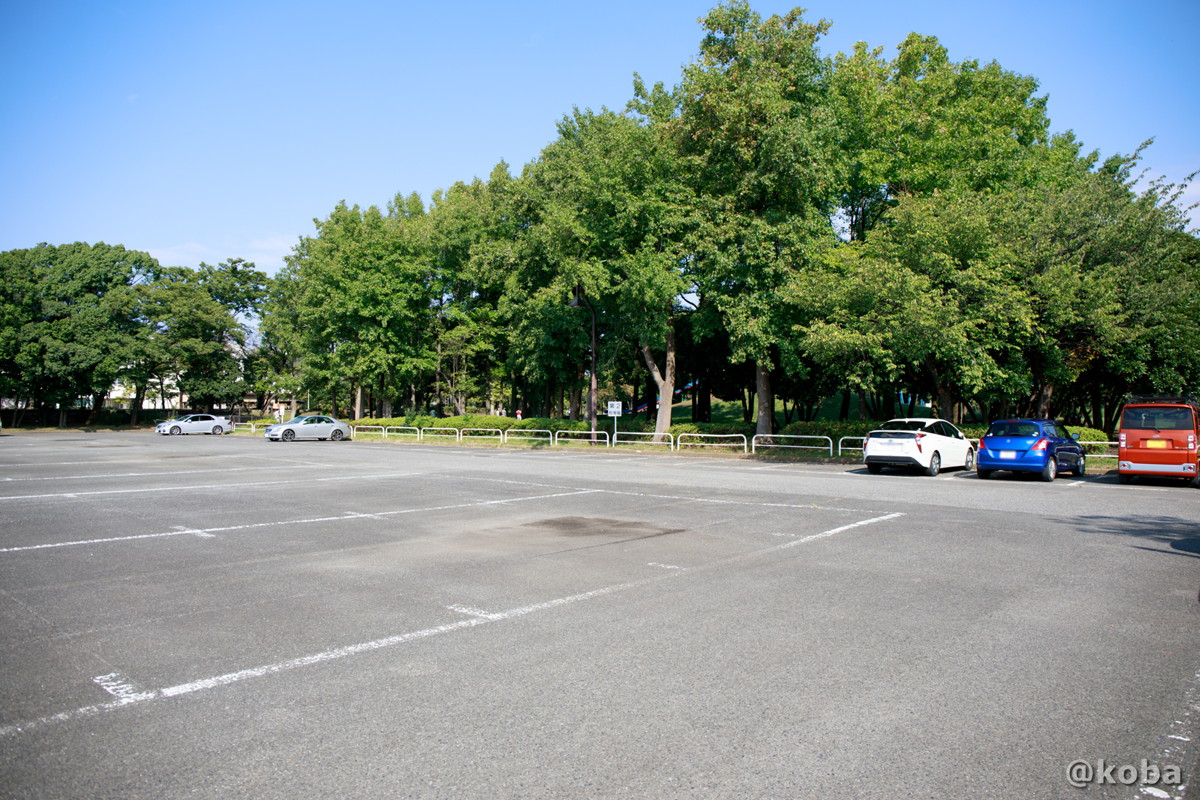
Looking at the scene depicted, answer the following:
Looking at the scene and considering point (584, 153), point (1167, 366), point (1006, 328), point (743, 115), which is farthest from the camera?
point (584, 153)

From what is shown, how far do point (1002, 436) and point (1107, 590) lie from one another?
44.4 ft

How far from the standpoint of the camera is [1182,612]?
621 cm

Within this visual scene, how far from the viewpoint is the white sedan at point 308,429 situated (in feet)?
141

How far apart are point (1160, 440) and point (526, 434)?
2862 cm

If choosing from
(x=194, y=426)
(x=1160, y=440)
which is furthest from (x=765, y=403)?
(x=194, y=426)

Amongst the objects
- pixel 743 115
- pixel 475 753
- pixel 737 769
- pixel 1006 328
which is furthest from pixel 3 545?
pixel 743 115

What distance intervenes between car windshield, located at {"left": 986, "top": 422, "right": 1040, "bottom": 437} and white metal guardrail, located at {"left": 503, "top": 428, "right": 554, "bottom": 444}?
2266cm

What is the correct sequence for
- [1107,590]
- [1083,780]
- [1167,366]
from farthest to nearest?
[1167,366] → [1107,590] → [1083,780]

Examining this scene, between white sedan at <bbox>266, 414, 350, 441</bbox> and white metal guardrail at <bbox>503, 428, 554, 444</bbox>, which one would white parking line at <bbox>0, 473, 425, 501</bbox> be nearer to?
white metal guardrail at <bbox>503, 428, 554, 444</bbox>

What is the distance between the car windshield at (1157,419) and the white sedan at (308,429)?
131 ft

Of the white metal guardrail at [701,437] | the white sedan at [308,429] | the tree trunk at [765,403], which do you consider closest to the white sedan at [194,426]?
the white sedan at [308,429]

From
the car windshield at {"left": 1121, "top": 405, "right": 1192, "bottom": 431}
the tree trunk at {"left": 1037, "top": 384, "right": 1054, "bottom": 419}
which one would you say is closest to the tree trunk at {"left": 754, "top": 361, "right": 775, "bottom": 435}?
the tree trunk at {"left": 1037, "top": 384, "right": 1054, "bottom": 419}

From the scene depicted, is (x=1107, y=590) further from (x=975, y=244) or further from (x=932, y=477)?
(x=975, y=244)

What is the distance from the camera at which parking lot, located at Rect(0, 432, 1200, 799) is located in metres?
3.45
